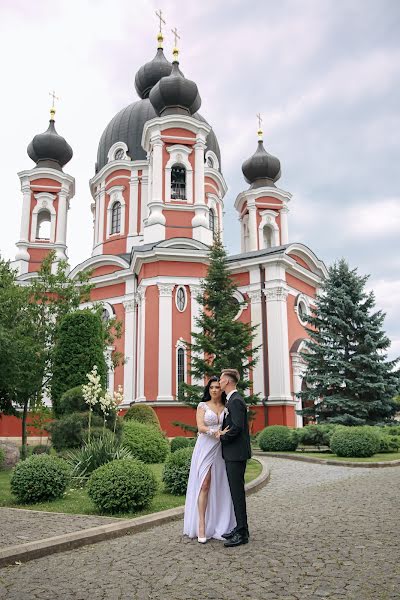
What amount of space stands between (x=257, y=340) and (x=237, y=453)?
2092 centimetres

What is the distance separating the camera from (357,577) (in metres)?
4.64

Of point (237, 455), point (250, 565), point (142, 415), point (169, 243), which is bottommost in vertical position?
point (250, 565)

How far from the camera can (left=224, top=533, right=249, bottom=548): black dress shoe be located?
577cm

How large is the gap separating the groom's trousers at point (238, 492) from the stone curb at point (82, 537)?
5.12 ft

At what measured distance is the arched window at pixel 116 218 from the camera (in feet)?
111

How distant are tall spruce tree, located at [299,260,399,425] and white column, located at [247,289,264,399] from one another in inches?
165

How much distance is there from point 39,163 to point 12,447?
84.9 ft

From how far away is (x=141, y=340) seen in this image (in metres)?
26.1

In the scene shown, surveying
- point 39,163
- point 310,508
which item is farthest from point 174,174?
point 310,508

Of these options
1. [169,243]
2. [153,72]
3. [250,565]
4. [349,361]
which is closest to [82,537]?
[250,565]

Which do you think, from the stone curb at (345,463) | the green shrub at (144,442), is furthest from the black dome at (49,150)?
the stone curb at (345,463)

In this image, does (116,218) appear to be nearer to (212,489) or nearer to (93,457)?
(93,457)

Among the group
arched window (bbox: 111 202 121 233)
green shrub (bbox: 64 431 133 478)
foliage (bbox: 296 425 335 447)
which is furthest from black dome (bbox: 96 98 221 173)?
green shrub (bbox: 64 431 133 478)

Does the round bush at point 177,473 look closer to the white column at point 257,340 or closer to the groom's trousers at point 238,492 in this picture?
the groom's trousers at point 238,492
